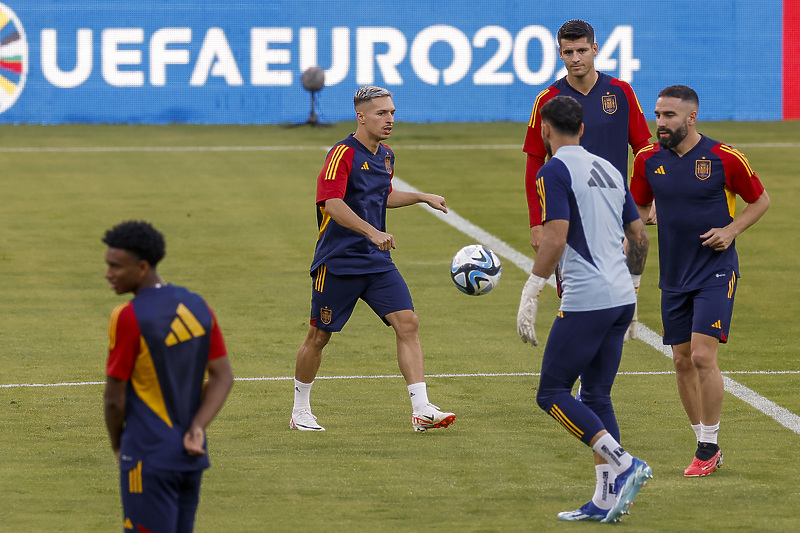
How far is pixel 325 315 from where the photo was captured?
870cm

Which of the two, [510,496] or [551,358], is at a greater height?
[551,358]

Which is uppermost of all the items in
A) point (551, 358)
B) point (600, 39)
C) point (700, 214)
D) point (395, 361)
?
point (600, 39)

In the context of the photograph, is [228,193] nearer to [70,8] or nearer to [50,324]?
[50,324]

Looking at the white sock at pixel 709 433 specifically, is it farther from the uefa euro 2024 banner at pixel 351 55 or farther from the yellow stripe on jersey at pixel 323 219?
the uefa euro 2024 banner at pixel 351 55

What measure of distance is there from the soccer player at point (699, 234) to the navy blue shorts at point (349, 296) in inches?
71.8

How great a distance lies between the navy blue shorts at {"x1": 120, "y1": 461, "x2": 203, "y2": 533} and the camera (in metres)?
4.84

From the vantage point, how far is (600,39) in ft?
99.1

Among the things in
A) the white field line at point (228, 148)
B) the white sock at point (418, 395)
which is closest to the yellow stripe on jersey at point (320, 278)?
the white sock at point (418, 395)

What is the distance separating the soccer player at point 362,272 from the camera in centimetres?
859

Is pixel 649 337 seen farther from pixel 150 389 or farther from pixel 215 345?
pixel 150 389

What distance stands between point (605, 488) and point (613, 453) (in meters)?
0.35

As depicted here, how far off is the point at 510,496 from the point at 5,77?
24.7 m

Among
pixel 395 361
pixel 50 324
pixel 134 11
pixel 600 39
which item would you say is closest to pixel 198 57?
pixel 134 11

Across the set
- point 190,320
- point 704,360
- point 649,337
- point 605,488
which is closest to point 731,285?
point 704,360
